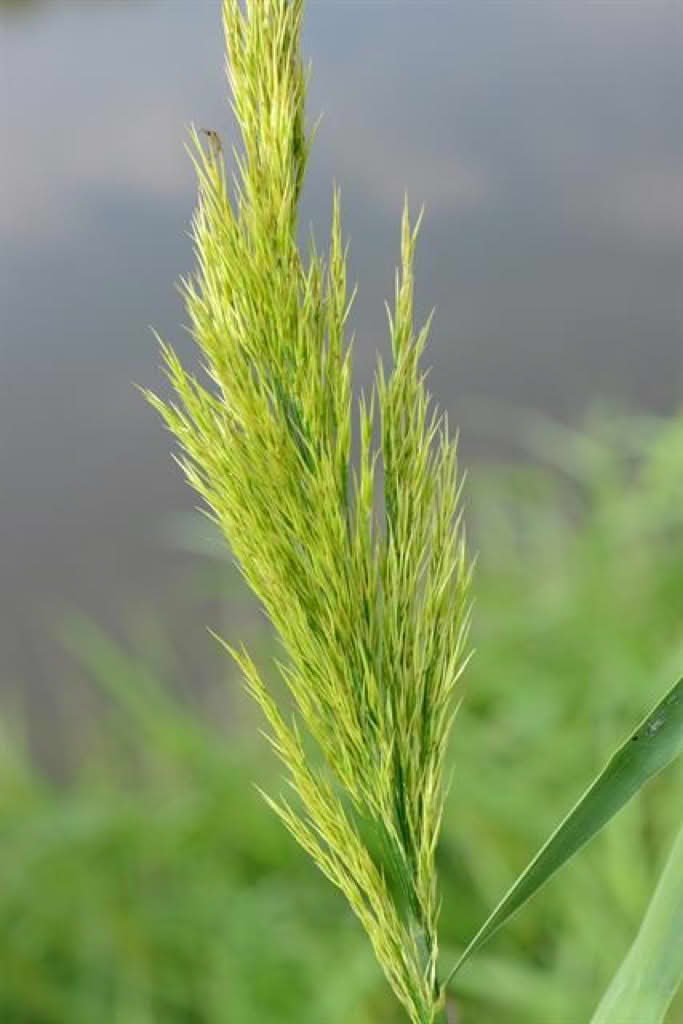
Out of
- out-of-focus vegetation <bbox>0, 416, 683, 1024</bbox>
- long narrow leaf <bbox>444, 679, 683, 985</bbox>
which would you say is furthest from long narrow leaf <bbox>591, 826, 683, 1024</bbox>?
out-of-focus vegetation <bbox>0, 416, 683, 1024</bbox>

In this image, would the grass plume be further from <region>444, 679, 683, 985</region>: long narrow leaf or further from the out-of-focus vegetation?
the out-of-focus vegetation

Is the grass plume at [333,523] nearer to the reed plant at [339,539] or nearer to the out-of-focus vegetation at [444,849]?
the reed plant at [339,539]

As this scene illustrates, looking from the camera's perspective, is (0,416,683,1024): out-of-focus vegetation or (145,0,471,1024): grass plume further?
(0,416,683,1024): out-of-focus vegetation

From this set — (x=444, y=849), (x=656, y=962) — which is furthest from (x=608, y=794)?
(x=444, y=849)

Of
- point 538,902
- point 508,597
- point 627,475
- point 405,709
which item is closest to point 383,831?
point 405,709

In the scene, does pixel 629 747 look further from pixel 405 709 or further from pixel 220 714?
pixel 220 714
